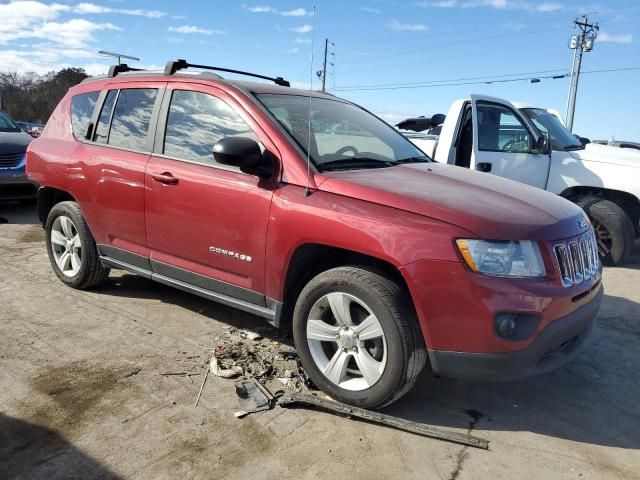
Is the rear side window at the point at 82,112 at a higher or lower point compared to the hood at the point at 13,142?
higher

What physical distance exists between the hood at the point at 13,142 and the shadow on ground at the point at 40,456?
6893 mm

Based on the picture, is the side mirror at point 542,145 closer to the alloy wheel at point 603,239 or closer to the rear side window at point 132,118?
the alloy wheel at point 603,239

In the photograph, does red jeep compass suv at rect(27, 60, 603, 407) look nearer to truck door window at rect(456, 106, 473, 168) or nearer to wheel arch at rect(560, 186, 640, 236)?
truck door window at rect(456, 106, 473, 168)

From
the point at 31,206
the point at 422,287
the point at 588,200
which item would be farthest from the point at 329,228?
the point at 31,206

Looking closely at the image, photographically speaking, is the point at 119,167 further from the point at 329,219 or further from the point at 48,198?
the point at 329,219

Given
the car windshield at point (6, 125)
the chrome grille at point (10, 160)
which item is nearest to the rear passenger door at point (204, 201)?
the chrome grille at point (10, 160)

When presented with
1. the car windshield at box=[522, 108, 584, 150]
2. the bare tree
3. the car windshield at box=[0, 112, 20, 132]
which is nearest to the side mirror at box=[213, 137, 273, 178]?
the car windshield at box=[522, 108, 584, 150]

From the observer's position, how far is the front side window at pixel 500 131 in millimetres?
6691

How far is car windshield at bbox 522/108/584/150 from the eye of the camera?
6906mm

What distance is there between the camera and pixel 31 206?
926 centimetres

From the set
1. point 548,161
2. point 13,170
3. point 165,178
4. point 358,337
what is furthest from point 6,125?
point 358,337

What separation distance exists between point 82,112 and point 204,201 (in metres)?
1.99

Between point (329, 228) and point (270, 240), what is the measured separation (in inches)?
17.4

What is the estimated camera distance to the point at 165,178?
12.1ft
